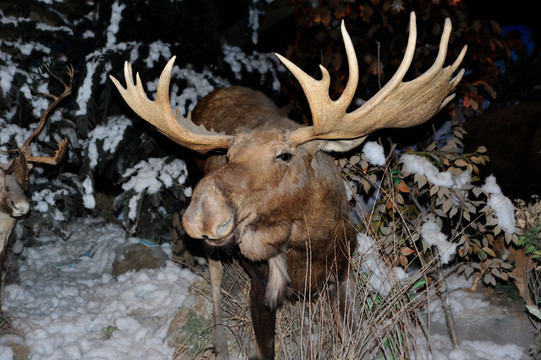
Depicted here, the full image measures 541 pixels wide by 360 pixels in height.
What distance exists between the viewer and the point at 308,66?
16.2 feet

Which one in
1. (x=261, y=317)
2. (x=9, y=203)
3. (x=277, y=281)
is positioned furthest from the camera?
(x=9, y=203)

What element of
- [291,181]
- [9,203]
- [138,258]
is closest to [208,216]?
[291,181]

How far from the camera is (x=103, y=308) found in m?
4.35

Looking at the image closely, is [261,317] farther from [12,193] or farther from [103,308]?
[12,193]

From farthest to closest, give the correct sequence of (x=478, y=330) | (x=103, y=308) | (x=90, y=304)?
(x=90, y=304)
(x=103, y=308)
(x=478, y=330)

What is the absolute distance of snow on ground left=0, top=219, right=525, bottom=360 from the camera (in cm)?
370

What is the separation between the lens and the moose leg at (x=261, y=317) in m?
3.17

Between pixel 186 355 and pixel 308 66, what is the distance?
10.0 feet

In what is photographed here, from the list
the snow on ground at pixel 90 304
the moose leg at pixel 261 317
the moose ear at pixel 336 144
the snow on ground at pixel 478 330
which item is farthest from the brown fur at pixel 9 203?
the snow on ground at pixel 478 330

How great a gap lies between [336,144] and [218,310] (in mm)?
1822

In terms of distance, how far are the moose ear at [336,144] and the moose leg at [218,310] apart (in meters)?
1.56

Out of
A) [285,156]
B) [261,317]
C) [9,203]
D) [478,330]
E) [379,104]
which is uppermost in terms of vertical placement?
[379,104]

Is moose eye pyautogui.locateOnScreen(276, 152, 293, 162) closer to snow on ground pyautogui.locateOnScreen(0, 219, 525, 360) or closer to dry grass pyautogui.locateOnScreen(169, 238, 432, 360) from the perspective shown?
dry grass pyautogui.locateOnScreen(169, 238, 432, 360)

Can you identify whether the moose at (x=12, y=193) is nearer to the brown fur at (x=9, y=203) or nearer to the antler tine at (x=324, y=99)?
the brown fur at (x=9, y=203)
